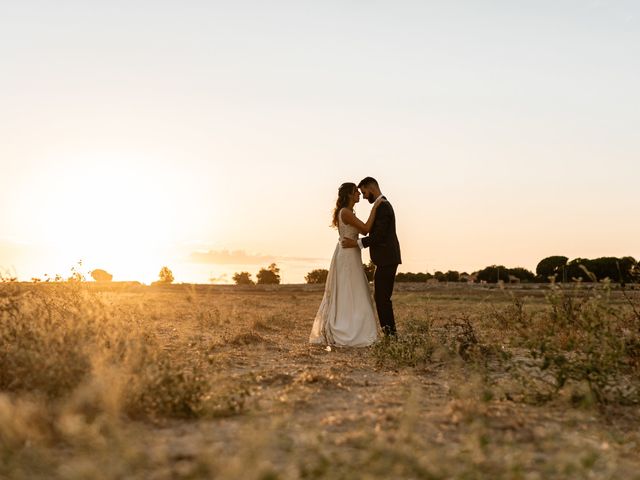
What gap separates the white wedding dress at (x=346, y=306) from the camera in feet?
38.0

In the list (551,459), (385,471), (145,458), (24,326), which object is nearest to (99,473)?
(145,458)

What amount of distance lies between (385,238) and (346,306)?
1.35 metres

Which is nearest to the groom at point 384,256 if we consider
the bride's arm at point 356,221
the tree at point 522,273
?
the bride's arm at point 356,221

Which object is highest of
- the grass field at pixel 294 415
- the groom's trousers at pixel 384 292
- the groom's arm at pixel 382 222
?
the groom's arm at pixel 382 222

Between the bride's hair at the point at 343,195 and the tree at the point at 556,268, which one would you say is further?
the bride's hair at the point at 343,195

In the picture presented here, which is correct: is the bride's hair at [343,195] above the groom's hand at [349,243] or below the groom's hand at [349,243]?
above

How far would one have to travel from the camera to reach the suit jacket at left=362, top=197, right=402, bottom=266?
1149 centimetres

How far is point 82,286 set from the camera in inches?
386

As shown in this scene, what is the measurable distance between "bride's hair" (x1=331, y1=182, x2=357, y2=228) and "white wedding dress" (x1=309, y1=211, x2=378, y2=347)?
0.69 feet

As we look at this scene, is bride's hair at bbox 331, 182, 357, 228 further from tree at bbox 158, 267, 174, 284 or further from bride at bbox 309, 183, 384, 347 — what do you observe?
tree at bbox 158, 267, 174, 284

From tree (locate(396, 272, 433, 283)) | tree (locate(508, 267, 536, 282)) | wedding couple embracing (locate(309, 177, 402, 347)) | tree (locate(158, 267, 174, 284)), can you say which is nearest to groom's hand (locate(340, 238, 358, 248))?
wedding couple embracing (locate(309, 177, 402, 347))

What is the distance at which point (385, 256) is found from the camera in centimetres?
1150

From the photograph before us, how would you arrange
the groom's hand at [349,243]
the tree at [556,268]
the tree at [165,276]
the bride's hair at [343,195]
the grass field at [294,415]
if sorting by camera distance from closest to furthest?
1. the grass field at [294,415]
2. the tree at [556,268]
3. the groom's hand at [349,243]
4. the bride's hair at [343,195]
5. the tree at [165,276]

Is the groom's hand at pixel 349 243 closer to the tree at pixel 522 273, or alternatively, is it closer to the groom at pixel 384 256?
the groom at pixel 384 256
